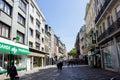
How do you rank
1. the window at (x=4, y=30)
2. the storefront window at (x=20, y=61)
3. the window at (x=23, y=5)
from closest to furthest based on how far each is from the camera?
1. the window at (x=4, y=30)
2. the storefront window at (x=20, y=61)
3. the window at (x=23, y=5)

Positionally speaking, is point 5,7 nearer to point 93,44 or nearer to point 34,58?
point 34,58

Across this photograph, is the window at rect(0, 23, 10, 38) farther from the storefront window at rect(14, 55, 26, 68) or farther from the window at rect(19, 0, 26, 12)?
the window at rect(19, 0, 26, 12)

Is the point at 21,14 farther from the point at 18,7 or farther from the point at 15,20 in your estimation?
the point at 15,20

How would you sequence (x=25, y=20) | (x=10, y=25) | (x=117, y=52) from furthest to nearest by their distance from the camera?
(x=25, y=20)
(x=10, y=25)
(x=117, y=52)

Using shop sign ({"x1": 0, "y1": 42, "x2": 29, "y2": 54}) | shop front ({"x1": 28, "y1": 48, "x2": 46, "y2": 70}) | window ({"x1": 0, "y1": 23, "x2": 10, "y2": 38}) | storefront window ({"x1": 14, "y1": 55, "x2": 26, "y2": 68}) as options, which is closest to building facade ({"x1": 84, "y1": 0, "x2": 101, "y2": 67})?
shop front ({"x1": 28, "y1": 48, "x2": 46, "y2": 70})

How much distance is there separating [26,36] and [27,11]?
16.4ft

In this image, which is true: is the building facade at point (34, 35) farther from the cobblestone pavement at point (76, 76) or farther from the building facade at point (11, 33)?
the cobblestone pavement at point (76, 76)

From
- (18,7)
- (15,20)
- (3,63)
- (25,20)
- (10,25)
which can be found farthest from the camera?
(25,20)

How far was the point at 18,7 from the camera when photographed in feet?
89.9

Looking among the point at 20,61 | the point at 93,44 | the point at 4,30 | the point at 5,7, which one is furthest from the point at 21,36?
the point at 93,44

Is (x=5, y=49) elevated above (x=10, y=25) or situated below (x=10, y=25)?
below

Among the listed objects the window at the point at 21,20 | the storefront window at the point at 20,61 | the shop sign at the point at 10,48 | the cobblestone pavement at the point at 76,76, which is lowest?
the cobblestone pavement at the point at 76,76

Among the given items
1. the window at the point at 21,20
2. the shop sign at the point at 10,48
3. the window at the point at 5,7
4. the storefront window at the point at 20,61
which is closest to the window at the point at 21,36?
the window at the point at 21,20

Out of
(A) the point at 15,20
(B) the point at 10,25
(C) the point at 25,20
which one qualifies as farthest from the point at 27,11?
(B) the point at 10,25
